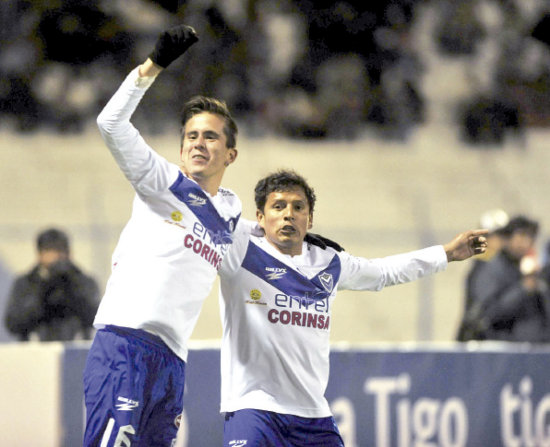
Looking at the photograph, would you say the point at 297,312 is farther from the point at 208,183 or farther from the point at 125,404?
the point at 125,404

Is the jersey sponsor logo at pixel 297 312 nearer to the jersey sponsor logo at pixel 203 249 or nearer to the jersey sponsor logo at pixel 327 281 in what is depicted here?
the jersey sponsor logo at pixel 327 281

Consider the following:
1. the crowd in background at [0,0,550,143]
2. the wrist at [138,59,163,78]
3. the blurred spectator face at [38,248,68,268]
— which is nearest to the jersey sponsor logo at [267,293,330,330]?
the wrist at [138,59,163,78]

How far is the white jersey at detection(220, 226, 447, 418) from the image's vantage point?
4492mm

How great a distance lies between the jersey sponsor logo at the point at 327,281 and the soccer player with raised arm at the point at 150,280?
0.63 m

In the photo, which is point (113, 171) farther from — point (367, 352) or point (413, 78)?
point (367, 352)

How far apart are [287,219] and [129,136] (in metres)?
1.06

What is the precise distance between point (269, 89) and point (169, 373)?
411 inches

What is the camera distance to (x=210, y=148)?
4273mm

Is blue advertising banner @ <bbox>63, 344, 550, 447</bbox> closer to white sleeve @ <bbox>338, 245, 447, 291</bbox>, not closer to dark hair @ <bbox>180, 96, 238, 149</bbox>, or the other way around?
white sleeve @ <bbox>338, 245, 447, 291</bbox>

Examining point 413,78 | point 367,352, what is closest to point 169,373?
point 367,352

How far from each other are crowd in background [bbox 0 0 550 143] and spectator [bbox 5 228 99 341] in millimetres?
6144

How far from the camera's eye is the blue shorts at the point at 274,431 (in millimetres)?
4371

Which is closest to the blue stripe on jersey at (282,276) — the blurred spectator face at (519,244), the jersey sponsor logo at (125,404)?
the jersey sponsor logo at (125,404)

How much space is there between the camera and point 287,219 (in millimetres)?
4629
